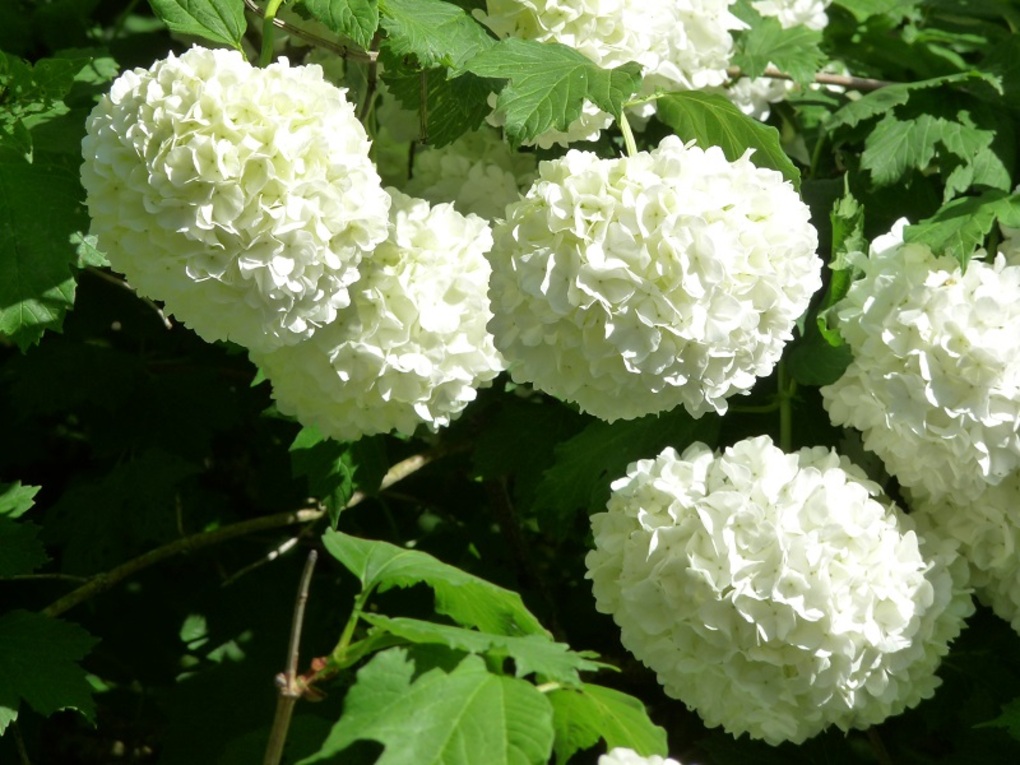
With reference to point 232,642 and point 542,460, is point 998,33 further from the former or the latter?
point 232,642

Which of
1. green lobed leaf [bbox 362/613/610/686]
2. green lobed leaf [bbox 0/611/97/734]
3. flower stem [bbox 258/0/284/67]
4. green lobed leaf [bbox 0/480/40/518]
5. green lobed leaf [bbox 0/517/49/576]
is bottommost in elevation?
green lobed leaf [bbox 0/611/97/734]

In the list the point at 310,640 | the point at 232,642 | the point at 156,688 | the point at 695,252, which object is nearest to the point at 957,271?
the point at 695,252

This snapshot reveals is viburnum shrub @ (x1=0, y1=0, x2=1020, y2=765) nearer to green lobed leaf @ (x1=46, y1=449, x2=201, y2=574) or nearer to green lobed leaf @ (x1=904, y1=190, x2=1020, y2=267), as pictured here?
green lobed leaf @ (x1=904, y1=190, x2=1020, y2=267)

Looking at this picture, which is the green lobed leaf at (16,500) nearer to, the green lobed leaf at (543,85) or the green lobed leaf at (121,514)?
the green lobed leaf at (121,514)

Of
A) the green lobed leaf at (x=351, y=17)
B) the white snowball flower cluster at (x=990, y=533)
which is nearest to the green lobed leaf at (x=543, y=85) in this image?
the green lobed leaf at (x=351, y=17)

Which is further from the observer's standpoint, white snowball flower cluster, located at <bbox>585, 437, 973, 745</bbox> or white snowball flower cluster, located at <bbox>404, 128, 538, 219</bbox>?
white snowball flower cluster, located at <bbox>404, 128, 538, 219</bbox>

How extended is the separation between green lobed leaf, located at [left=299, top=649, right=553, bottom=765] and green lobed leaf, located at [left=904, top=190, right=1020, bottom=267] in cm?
110

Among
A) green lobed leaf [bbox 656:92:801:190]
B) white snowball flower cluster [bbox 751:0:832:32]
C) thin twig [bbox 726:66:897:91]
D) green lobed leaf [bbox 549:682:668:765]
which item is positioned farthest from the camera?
white snowball flower cluster [bbox 751:0:832:32]

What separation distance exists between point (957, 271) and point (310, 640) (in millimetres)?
1656

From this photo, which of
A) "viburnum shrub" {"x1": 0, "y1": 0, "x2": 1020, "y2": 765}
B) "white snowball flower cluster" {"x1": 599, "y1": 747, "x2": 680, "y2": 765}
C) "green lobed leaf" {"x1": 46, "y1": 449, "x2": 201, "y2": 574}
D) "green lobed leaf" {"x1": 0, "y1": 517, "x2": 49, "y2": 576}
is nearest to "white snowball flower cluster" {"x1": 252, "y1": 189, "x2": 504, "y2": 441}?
"viburnum shrub" {"x1": 0, "y1": 0, "x2": 1020, "y2": 765}

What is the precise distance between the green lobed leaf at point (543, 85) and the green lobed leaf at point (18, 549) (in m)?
1.14

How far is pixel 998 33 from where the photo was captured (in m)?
3.04

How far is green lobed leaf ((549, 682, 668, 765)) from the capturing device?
170 cm

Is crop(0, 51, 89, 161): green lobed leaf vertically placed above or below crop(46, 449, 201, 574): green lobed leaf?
above
